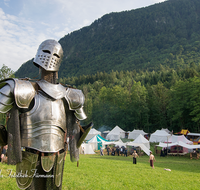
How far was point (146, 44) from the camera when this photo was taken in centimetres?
16362

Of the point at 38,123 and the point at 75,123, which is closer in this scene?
the point at 38,123

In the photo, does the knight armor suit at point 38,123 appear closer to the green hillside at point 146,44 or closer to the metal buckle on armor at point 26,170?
the metal buckle on armor at point 26,170

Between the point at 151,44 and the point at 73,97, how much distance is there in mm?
166907

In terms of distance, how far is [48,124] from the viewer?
381cm

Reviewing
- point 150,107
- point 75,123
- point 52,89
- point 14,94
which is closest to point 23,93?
point 14,94

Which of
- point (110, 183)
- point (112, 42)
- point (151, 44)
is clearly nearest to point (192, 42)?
point (151, 44)

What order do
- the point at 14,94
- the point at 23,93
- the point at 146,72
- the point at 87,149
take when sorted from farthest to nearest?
the point at 146,72 < the point at 87,149 < the point at 23,93 < the point at 14,94

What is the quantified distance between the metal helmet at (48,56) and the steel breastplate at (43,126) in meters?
0.67

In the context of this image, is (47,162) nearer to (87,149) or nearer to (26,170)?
(26,170)

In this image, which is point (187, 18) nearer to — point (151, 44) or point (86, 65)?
point (151, 44)

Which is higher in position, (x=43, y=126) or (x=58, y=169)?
(x=43, y=126)

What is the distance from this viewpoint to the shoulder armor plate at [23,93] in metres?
3.56

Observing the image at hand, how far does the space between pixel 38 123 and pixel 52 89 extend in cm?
82

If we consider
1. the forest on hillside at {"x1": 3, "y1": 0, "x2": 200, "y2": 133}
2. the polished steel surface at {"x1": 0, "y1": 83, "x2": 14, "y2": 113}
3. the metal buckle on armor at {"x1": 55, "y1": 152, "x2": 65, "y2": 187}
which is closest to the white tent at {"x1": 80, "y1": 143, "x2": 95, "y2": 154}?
the forest on hillside at {"x1": 3, "y1": 0, "x2": 200, "y2": 133}
